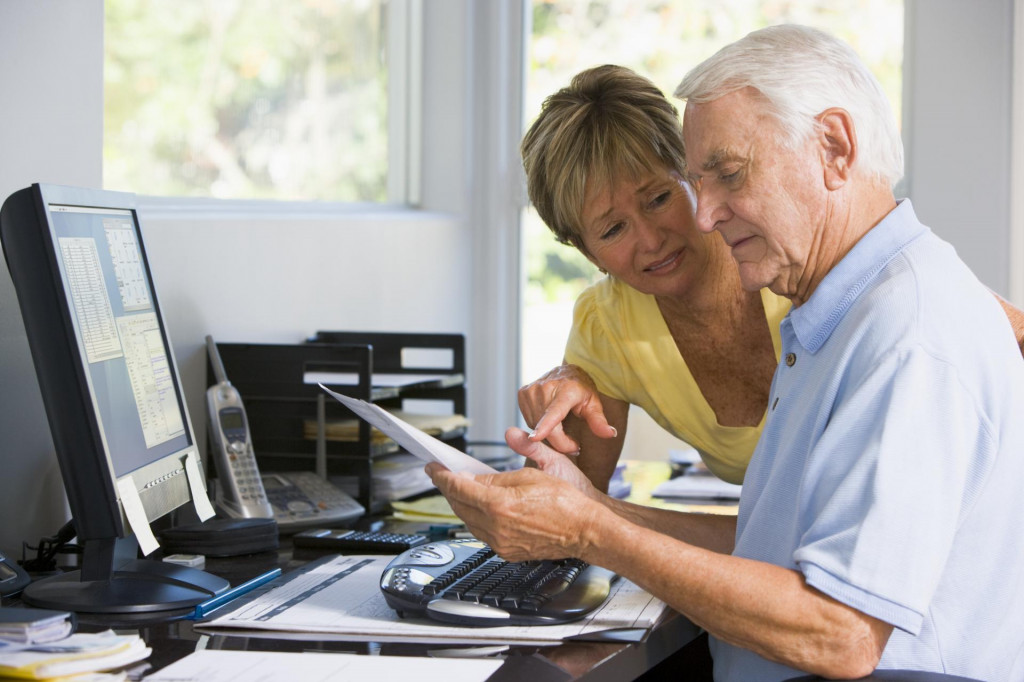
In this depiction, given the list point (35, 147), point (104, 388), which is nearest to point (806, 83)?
point (104, 388)

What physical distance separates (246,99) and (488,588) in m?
1.65

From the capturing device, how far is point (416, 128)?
11.3 feet

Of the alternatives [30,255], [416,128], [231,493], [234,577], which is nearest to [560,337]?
[416,128]

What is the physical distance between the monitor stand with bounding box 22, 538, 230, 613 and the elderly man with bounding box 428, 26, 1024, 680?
356 millimetres

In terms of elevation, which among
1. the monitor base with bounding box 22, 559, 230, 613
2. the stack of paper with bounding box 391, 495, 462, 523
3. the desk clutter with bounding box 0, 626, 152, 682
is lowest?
the stack of paper with bounding box 391, 495, 462, 523

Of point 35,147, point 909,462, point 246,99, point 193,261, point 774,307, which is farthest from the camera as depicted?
point 246,99

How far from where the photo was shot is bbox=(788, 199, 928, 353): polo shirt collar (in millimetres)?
1239

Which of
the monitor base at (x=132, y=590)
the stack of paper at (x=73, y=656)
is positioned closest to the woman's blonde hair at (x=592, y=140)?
the monitor base at (x=132, y=590)

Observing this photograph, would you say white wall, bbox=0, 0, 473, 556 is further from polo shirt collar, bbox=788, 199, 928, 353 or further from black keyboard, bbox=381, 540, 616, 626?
polo shirt collar, bbox=788, 199, 928, 353

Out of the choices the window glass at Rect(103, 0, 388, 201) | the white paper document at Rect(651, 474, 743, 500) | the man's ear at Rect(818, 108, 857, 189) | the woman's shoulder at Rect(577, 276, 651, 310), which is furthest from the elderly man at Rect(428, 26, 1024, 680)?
the window glass at Rect(103, 0, 388, 201)

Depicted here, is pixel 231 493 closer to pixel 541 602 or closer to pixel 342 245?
pixel 541 602

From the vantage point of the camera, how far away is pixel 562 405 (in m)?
1.80

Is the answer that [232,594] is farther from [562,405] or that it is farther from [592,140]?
[592,140]

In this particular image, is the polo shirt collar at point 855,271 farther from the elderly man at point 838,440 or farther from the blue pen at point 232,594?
the blue pen at point 232,594
